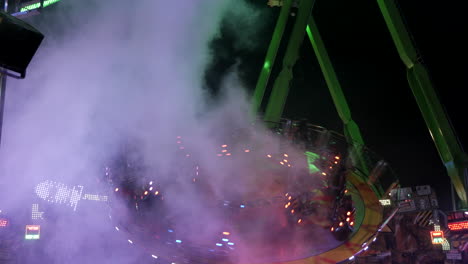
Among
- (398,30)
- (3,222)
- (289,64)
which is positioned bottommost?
(3,222)

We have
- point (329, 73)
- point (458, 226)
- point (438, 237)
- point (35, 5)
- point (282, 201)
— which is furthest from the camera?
point (329, 73)

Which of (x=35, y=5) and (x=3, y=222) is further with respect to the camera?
(x=3, y=222)

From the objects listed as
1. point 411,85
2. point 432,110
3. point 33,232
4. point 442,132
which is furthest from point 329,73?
point 33,232

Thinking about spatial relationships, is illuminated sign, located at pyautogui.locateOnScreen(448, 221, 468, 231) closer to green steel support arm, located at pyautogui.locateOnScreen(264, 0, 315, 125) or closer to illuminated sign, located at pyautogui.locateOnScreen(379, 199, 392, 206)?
green steel support arm, located at pyautogui.locateOnScreen(264, 0, 315, 125)

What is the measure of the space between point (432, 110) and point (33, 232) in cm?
1141

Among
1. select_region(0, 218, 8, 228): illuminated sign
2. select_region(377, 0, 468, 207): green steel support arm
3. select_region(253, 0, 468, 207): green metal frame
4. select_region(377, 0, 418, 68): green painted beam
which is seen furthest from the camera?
select_region(377, 0, 468, 207): green steel support arm

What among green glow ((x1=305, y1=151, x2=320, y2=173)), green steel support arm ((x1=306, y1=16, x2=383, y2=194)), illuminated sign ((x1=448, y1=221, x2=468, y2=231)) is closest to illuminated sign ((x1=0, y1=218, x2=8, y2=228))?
green glow ((x1=305, y1=151, x2=320, y2=173))

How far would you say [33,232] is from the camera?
1034 cm

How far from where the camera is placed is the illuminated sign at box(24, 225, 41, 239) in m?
10.2

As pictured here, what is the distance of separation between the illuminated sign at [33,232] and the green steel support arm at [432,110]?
10746 millimetres

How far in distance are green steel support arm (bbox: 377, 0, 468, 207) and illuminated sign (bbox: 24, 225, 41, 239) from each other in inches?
423

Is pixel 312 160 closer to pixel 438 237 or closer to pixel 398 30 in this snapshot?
pixel 398 30

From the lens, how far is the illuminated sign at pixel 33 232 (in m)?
10.2

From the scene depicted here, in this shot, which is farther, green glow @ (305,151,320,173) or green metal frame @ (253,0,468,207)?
green metal frame @ (253,0,468,207)
